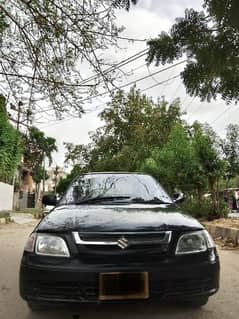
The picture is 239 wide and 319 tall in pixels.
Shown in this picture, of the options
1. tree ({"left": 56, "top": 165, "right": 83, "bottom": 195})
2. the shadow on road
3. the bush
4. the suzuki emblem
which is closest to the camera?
the suzuki emblem

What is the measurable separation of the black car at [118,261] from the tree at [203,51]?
2037 mm

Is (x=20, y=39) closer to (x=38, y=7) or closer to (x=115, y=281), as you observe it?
(x=38, y=7)

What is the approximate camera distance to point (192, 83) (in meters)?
4.91

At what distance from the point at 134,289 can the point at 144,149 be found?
26065 millimetres

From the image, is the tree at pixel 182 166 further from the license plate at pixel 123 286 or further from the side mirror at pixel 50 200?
the license plate at pixel 123 286

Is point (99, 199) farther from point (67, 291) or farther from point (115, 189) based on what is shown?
point (67, 291)

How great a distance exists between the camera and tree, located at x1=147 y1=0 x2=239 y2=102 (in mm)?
4555

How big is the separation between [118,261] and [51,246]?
22.8 inches

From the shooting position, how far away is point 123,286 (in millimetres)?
3111

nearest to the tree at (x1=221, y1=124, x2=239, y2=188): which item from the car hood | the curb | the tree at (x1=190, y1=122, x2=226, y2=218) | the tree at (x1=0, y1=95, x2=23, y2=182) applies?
the tree at (x1=190, y1=122, x2=226, y2=218)

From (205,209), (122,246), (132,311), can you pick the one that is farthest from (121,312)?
(205,209)

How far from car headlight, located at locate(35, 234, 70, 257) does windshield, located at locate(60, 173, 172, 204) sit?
1.13 meters

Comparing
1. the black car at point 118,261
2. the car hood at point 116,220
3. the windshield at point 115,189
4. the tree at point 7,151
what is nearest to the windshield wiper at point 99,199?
the windshield at point 115,189

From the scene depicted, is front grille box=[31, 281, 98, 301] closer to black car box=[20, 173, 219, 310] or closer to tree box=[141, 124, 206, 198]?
black car box=[20, 173, 219, 310]
